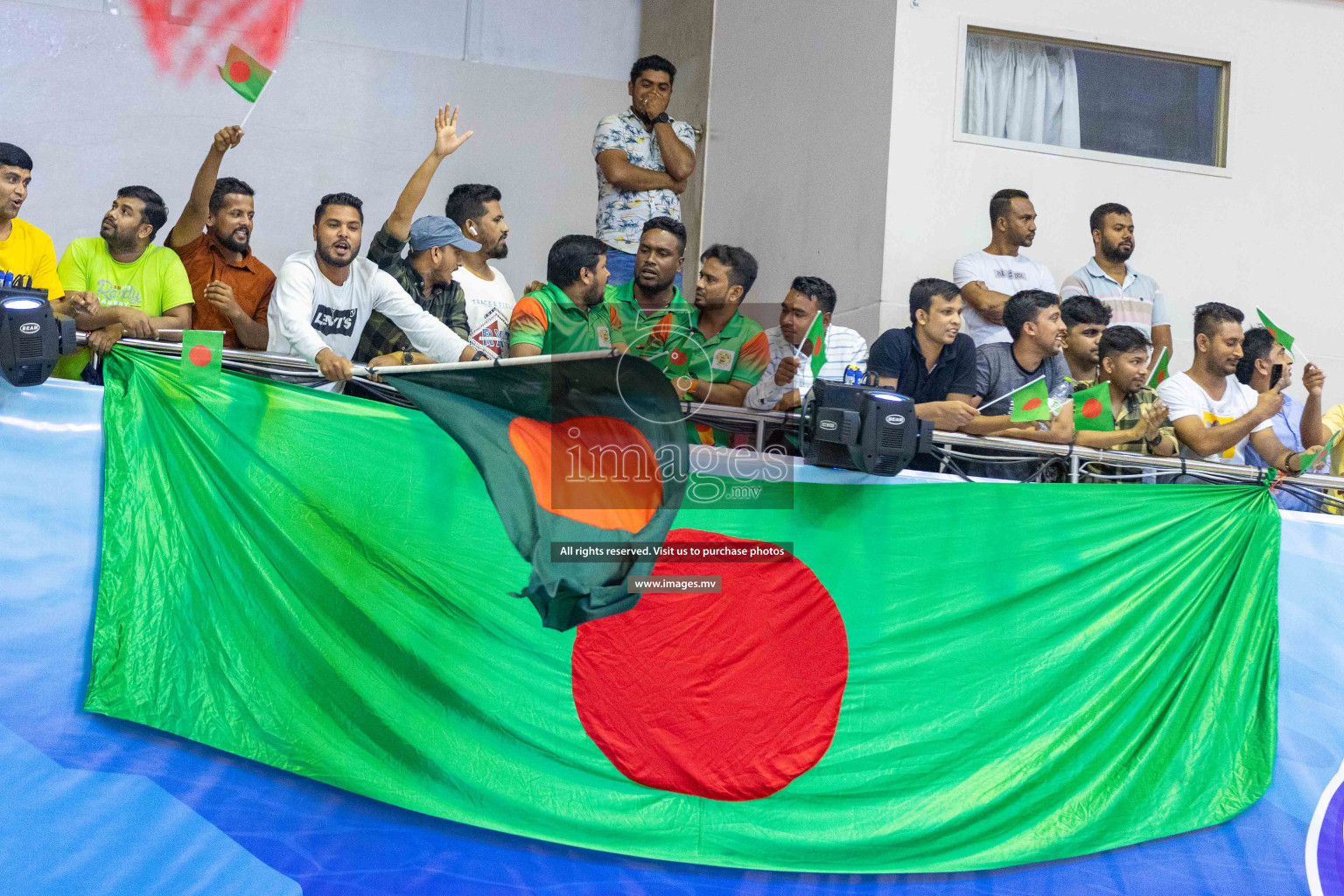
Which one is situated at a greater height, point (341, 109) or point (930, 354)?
point (341, 109)

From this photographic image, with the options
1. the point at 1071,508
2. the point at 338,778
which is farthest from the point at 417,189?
the point at 1071,508

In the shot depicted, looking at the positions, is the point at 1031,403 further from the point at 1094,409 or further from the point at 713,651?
the point at 713,651

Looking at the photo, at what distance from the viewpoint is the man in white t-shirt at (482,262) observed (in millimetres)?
5117

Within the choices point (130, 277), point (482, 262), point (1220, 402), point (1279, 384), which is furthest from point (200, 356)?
point (1279, 384)

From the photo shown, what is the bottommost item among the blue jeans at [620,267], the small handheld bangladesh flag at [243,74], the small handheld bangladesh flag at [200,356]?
the small handheld bangladesh flag at [200,356]

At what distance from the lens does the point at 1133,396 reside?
514 centimetres

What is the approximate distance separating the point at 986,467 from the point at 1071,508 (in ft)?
1.28

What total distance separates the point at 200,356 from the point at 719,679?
Answer: 1.85 m

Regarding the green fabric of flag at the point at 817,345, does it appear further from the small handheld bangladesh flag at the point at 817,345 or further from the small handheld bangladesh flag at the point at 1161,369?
the small handheld bangladesh flag at the point at 1161,369

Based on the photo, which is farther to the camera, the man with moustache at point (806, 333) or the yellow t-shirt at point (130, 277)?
the man with moustache at point (806, 333)

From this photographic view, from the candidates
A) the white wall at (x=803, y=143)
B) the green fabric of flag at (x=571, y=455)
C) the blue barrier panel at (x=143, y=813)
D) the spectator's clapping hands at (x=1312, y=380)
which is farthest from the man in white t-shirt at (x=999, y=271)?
the blue barrier panel at (x=143, y=813)

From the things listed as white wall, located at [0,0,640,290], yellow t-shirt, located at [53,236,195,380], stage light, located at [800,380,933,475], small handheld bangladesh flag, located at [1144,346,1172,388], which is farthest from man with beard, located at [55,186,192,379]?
small handheld bangladesh flag, located at [1144,346,1172,388]

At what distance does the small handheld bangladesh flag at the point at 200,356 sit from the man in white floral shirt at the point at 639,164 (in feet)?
7.51

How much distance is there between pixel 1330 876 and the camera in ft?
14.4
